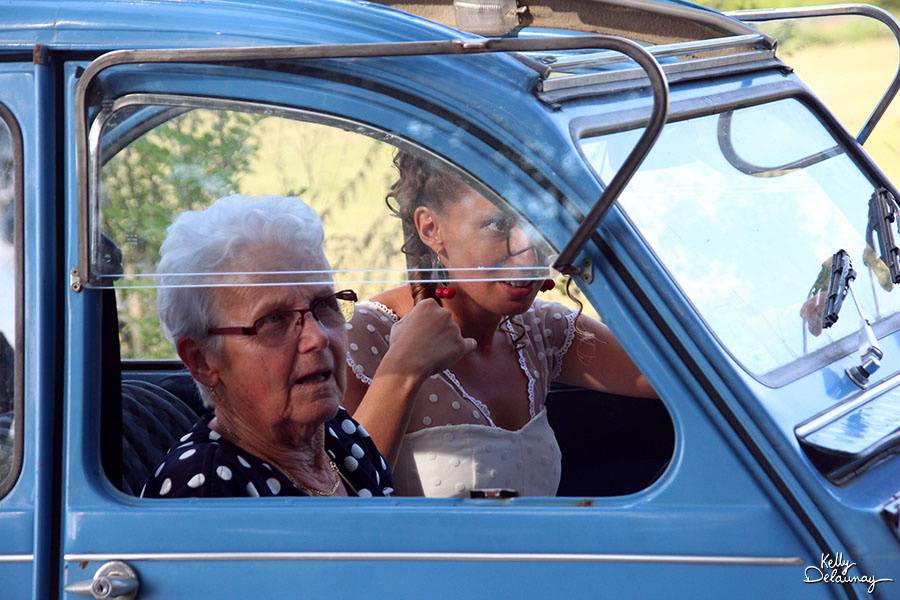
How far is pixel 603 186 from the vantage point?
1.99 meters

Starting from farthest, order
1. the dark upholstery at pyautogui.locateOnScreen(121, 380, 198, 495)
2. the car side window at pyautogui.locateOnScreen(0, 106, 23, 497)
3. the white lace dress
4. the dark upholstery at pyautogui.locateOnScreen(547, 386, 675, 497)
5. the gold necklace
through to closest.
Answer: the dark upholstery at pyautogui.locateOnScreen(547, 386, 675, 497), the white lace dress, the dark upholstery at pyautogui.locateOnScreen(121, 380, 198, 495), the gold necklace, the car side window at pyautogui.locateOnScreen(0, 106, 23, 497)

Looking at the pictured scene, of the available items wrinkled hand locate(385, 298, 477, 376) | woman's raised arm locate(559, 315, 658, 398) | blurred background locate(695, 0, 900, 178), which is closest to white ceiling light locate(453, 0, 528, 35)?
wrinkled hand locate(385, 298, 477, 376)

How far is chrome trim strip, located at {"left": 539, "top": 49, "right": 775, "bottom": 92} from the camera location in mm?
2085

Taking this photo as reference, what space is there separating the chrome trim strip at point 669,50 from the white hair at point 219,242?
1.60ft

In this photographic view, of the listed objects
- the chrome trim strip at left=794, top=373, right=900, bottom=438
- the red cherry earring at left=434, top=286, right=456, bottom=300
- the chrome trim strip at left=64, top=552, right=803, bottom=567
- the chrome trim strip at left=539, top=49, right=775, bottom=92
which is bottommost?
the chrome trim strip at left=64, top=552, right=803, bottom=567

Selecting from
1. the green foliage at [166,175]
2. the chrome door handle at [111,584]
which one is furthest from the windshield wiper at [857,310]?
the chrome door handle at [111,584]

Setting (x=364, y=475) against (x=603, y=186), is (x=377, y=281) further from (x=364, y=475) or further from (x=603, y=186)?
(x=364, y=475)

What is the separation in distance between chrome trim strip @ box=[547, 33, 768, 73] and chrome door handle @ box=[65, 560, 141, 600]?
105 centimetres

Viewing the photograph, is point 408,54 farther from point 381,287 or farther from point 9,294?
point 9,294

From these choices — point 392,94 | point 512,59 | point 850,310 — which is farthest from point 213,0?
point 850,310

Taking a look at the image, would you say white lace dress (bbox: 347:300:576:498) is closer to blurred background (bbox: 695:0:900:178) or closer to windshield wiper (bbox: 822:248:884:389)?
windshield wiper (bbox: 822:248:884:389)

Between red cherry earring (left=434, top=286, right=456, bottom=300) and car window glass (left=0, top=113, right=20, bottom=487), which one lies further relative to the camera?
red cherry earring (left=434, top=286, right=456, bottom=300)

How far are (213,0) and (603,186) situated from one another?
2.42ft

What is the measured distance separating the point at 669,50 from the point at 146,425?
1.32 metres
